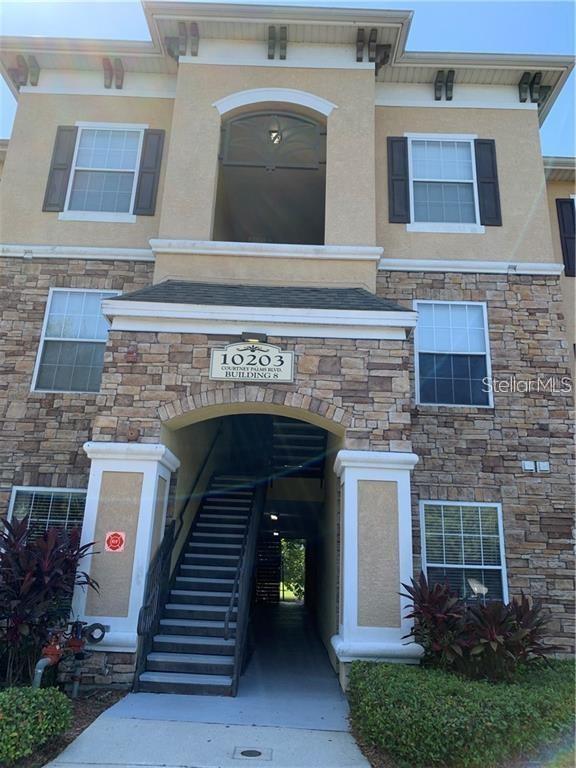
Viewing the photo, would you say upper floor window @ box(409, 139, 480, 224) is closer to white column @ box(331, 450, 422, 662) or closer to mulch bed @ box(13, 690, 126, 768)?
white column @ box(331, 450, 422, 662)

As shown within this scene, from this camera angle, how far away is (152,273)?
30.7 ft

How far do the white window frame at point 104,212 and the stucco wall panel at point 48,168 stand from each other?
0.27 feet

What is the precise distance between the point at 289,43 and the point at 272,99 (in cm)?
111

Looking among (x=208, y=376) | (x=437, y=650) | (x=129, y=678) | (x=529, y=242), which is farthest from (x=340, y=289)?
(x=129, y=678)

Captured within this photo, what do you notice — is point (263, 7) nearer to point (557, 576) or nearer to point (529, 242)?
point (529, 242)

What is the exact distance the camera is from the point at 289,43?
32.7ft

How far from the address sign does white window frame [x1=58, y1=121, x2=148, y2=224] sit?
374 centimetres

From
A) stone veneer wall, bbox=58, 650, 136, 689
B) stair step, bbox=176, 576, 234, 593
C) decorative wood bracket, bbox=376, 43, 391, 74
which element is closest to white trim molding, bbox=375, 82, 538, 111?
decorative wood bracket, bbox=376, 43, 391, 74

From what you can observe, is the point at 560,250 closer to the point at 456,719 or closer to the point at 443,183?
the point at 443,183

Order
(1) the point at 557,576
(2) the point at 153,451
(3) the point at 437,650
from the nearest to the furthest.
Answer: (3) the point at 437,650 → (2) the point at 153,451 → (1) the point at 557,576

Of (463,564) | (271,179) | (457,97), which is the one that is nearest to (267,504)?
(463,564)

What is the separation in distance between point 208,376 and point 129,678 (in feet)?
11.3

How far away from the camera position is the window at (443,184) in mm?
9672

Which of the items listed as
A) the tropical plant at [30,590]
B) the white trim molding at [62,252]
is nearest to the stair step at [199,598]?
the tropical plant at [30,590]
